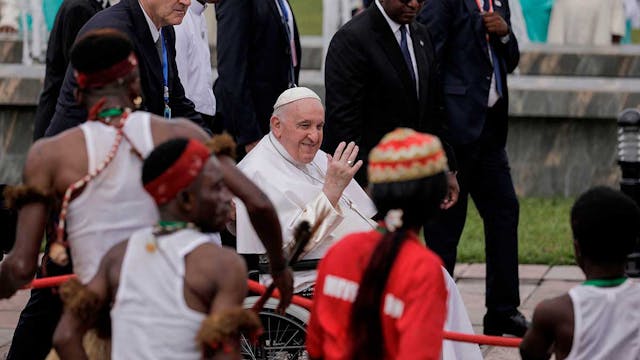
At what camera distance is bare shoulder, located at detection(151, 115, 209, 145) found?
16.3 ft

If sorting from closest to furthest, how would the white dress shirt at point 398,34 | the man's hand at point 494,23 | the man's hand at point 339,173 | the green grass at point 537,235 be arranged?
the man's hand at point 339,173, the white dress shirt at point 398,34, the man's hand at point 494,23, the green grass at point 537,235

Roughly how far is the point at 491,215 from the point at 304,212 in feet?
6.90

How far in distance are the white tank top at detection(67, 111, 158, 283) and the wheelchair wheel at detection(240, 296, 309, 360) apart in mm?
2161

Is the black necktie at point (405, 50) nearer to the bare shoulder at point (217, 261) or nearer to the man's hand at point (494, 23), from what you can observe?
the man's hand at point (494, 23)

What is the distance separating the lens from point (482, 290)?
33.6 feet

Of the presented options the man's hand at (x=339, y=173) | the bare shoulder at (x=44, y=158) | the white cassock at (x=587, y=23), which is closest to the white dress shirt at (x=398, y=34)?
the man's hand at (x=339, y=173)

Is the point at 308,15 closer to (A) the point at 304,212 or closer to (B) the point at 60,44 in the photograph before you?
(B) the point at 60,44

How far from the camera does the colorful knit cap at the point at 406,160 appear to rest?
15.1 ft

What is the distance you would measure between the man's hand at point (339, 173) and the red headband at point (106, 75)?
7.58 ft

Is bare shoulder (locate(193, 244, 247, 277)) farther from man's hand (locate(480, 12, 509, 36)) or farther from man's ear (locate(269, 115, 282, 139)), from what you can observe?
man's hand (locate(480, 12, 509, 36))

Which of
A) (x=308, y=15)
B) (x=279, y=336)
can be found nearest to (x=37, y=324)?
(x=279, y=336)

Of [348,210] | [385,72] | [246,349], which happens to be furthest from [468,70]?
[246,349]

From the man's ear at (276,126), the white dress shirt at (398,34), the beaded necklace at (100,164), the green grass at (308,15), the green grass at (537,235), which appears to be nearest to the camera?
the beaded necklace at (100,164)

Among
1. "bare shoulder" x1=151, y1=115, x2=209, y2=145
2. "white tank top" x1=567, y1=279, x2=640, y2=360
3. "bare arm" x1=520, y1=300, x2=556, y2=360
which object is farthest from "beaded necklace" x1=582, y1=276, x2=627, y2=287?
"bare shoulder" x1=151, y1=115, x2=209, y2=145
